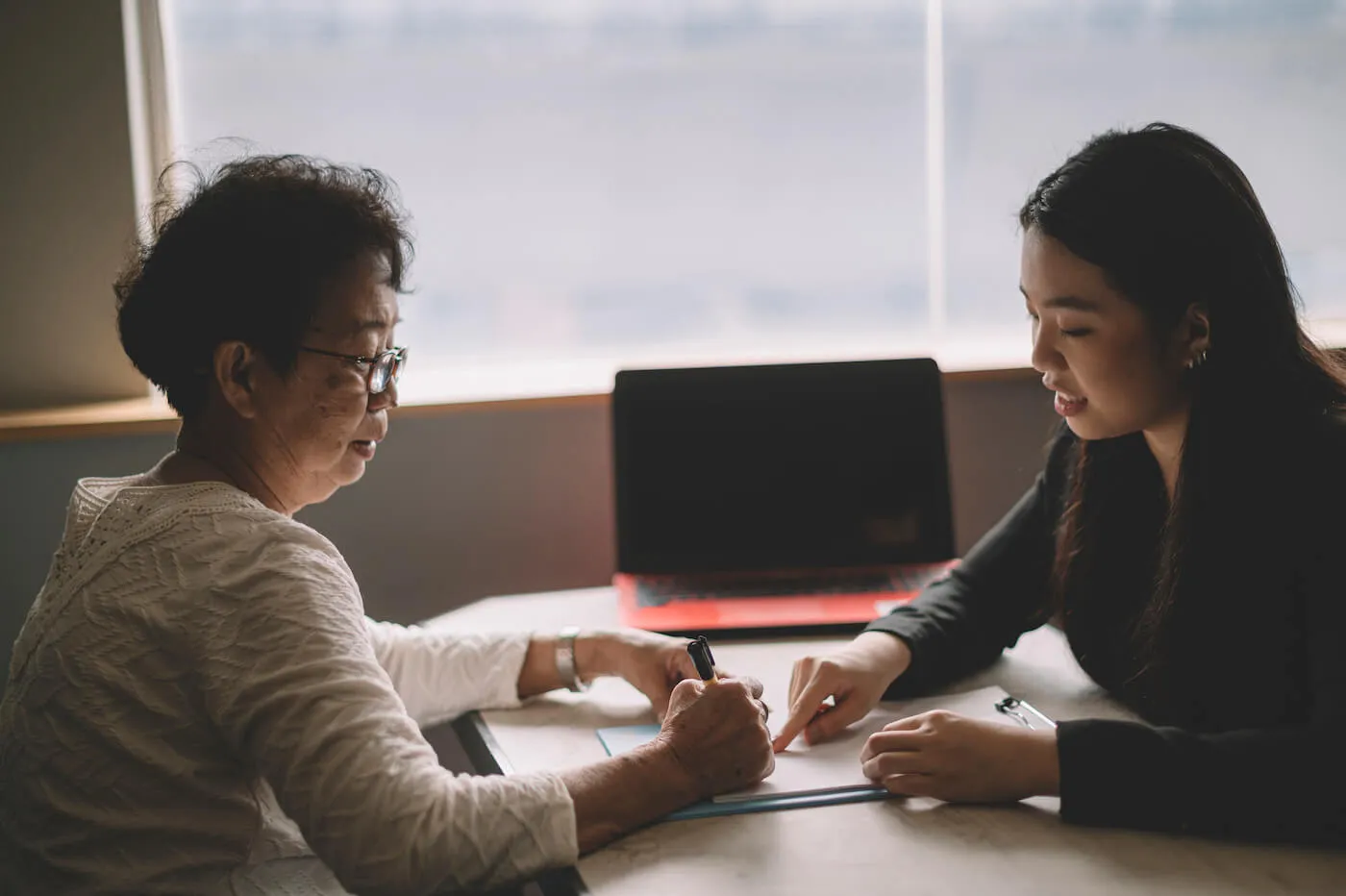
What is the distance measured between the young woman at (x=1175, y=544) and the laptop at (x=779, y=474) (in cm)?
48

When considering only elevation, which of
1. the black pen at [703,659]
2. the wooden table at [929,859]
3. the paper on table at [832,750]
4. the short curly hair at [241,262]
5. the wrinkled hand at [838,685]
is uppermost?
the short curly hair at [241,262]

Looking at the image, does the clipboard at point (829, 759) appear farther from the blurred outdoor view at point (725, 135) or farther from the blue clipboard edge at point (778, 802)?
the blurred outdoor view at point (725, 135)

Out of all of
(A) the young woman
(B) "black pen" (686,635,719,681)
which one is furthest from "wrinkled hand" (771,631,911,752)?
(B) "black pen" (686,635,719,681)

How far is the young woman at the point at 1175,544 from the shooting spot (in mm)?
1022

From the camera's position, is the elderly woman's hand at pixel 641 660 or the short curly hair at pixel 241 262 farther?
the elderly woman's hand at pixel 641 660

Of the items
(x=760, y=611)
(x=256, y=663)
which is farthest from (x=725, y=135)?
(x=256, y=663)

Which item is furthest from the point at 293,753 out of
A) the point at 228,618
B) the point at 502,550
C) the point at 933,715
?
the point at 502,550

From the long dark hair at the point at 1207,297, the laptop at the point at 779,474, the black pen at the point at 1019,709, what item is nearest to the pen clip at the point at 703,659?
the black pen at the point at 1019,709

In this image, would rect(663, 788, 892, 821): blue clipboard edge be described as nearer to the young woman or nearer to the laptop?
the young woman

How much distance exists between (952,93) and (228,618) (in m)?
1.94

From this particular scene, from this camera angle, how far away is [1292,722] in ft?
3.74

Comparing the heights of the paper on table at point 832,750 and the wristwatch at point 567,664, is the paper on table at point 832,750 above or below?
below

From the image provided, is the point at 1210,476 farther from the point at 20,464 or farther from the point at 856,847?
the point at 20,464

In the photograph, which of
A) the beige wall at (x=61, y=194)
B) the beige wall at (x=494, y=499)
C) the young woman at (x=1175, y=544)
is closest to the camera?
the young woman at (x=1175, y=544)
